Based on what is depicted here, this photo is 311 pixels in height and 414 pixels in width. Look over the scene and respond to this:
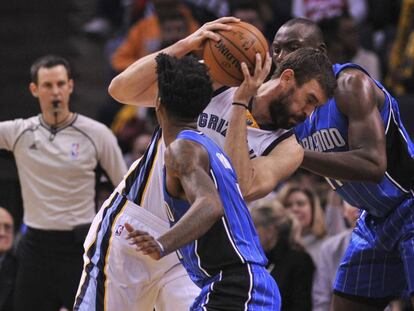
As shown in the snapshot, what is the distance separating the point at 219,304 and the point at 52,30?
7629 millimetres

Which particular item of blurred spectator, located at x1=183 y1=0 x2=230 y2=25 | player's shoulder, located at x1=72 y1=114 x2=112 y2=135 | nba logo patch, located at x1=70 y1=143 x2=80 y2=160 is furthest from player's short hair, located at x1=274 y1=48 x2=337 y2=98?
blurred spectator, located at x1=183 y1=0 x2=230 y2=25

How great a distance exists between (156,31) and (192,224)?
7404 millimetres

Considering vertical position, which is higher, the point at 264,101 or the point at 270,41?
the point at 264,101

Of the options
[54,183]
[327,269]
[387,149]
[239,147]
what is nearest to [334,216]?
[327,269]

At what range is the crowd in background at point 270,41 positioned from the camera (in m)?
7.95

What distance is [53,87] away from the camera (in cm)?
756

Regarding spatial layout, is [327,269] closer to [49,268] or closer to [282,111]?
[49,268]

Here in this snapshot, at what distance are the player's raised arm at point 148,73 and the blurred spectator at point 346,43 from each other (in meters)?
5.06

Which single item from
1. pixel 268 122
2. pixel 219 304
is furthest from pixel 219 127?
pixel 219 304

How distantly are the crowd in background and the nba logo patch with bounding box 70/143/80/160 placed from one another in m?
0.35

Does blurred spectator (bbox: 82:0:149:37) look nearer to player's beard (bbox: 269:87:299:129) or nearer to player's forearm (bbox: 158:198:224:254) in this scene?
player's beard (bbox: 269:87:299:129)

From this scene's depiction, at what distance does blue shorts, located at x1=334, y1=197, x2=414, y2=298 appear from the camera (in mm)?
5812

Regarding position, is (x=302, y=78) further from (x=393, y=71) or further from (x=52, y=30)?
(x=52, y=30)

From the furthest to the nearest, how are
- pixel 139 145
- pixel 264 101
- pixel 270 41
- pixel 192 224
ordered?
pixel 270 41, pixel 139 145, pixel 264 101, pixel 192 224
